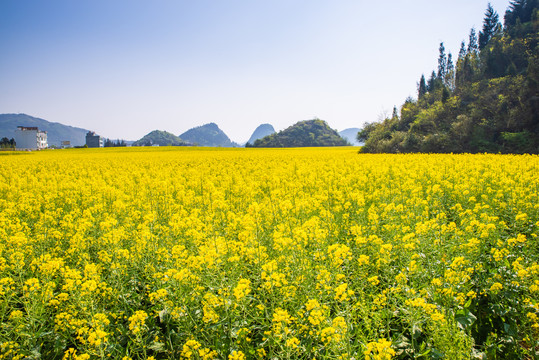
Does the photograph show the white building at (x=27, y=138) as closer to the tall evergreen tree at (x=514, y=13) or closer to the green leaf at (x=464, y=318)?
the green leaf at (x=464, y=318)

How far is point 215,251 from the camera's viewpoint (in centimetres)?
383

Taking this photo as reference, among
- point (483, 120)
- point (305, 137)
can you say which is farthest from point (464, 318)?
point (305, 137)

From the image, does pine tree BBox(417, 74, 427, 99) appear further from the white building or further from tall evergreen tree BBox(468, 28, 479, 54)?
the white building

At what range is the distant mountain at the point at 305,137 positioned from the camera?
12319 cm

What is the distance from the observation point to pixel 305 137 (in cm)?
13725

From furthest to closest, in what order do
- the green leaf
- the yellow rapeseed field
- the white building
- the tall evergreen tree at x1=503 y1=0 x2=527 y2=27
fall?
the white building → the tall evergreen tree at x1=503 y1=0 x2=527 y2=27 → the green leaf → the yellow rapeseed field

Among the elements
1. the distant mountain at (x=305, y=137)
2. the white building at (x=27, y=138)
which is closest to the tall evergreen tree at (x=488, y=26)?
the distant mountain at (x=305, y=137)

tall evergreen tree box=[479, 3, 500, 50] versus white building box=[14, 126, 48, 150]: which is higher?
tall evergreen tree box=[479, 3, 500, 50]

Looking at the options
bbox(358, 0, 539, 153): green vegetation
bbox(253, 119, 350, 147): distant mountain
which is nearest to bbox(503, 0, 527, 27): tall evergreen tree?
bbox(358, 0, 539, 153): green vegetation

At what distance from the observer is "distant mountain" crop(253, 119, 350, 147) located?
404 feet

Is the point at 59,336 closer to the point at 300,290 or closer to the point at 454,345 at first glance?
the point at 300,290

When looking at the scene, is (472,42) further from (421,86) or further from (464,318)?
(464,318)

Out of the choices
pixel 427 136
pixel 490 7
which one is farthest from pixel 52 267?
pixel 490 7

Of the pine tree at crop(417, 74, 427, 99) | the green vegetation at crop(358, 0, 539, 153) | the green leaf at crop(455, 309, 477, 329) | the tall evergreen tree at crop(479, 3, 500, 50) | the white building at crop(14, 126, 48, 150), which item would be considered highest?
the tall evergreen tree at crop(479, 3, 500, 50)
